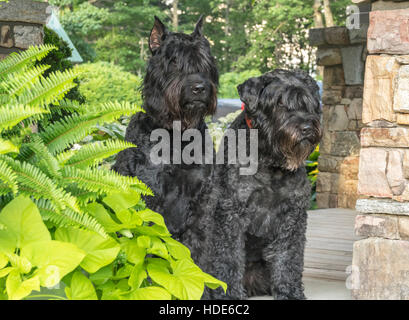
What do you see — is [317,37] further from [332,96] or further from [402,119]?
[402,119]

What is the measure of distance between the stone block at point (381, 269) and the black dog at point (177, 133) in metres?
0.92

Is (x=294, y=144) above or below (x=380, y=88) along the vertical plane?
below

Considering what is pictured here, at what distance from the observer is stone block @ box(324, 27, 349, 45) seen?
6.82 m

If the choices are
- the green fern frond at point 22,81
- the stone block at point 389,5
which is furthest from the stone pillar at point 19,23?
the green fern frond at point 22,81

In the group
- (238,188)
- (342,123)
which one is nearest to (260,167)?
(238,188)

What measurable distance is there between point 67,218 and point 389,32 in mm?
2173

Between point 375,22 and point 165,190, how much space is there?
57.5 inches

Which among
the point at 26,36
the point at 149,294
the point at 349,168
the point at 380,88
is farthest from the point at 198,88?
the point at 349,168

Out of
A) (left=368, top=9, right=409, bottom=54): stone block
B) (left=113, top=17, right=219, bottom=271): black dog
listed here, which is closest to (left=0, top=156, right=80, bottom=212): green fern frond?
(left=113, top=17, right=219, bottom=271): black dog

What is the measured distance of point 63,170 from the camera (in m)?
1.44

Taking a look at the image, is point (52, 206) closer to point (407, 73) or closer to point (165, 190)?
point (165, 190)

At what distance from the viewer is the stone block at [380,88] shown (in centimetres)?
285

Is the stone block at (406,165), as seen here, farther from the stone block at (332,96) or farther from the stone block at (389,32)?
the stone block at (332,96)

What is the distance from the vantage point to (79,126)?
1518mm
